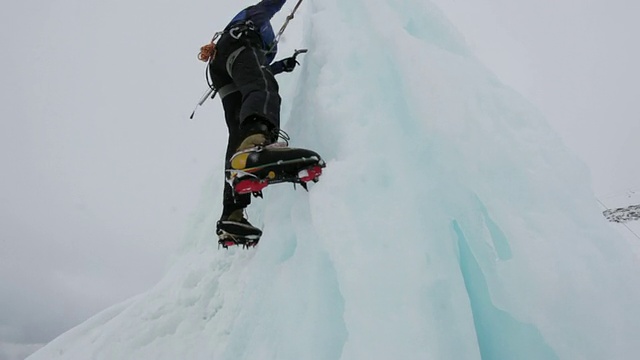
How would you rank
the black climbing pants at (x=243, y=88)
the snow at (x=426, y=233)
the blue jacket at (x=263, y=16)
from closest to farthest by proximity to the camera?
the snow at (x=426, y=233), the black climbing pants at (x=243, y=88), the blue jacket at (x=263, y=16)

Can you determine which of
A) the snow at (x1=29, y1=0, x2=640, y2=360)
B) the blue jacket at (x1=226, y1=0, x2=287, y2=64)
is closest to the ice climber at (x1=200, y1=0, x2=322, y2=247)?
the blue jacket at (x1=226, y1=0, x2=287, y2=64)

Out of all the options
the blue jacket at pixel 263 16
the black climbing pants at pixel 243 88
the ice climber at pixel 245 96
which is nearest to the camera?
the ice climber at pixel 245 96

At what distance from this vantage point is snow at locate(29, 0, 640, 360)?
4.88 feet

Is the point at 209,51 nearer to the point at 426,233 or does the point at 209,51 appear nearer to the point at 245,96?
the point at 245,96

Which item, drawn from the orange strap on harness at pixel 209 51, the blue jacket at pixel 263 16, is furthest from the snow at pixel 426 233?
the orange strap on harness at pixel 209 51

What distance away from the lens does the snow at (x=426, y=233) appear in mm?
1486

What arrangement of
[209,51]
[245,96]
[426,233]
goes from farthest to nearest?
[209,51] → [245,96] → [426,233]

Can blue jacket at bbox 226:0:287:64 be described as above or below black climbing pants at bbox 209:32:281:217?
above

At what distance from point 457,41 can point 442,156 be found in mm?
1474

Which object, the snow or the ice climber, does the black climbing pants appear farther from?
the snow

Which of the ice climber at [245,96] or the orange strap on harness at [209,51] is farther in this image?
the orange strap on harness at [209,51]

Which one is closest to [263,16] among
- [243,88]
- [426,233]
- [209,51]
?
[209,51]

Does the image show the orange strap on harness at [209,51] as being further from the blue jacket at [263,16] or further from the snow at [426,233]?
the snow at [426,233]

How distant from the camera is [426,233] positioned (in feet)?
5.32
